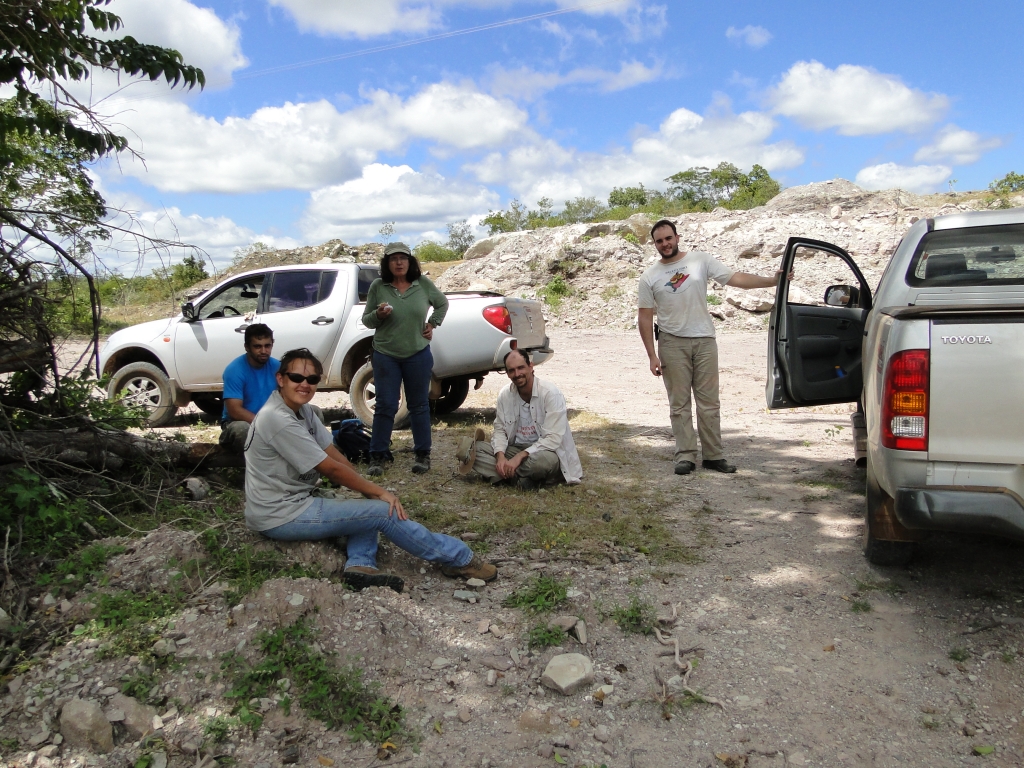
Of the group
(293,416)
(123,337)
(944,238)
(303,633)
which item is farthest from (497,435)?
(123,337)

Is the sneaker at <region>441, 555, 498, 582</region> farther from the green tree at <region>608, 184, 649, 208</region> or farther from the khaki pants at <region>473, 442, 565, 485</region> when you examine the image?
the green tree at <region>608, 184, 649, 208</region>

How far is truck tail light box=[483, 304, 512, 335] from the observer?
8.06 meters

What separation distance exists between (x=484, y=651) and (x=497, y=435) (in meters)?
2.47

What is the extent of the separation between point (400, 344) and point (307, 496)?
2380 millimetres

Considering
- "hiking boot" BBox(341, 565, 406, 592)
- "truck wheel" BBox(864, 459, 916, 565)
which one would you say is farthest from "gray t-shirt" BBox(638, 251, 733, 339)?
"hiking boot" BBox(341, 565, 406, 592)

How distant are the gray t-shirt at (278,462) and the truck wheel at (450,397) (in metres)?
4.97

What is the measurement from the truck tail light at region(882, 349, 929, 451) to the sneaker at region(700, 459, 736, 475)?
3.07 m

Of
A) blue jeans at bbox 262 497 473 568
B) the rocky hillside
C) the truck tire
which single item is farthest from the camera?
the rocky hillside

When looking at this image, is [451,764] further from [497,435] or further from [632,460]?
[632,460]

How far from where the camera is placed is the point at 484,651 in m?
3.59

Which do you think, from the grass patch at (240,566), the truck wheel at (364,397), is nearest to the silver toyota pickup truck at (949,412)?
the grass patch at (240,566)

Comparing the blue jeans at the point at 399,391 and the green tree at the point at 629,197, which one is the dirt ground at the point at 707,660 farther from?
the green tree at the point at 629,197

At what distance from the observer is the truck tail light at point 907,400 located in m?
3.29

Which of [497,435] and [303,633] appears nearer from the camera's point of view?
[303,633]
